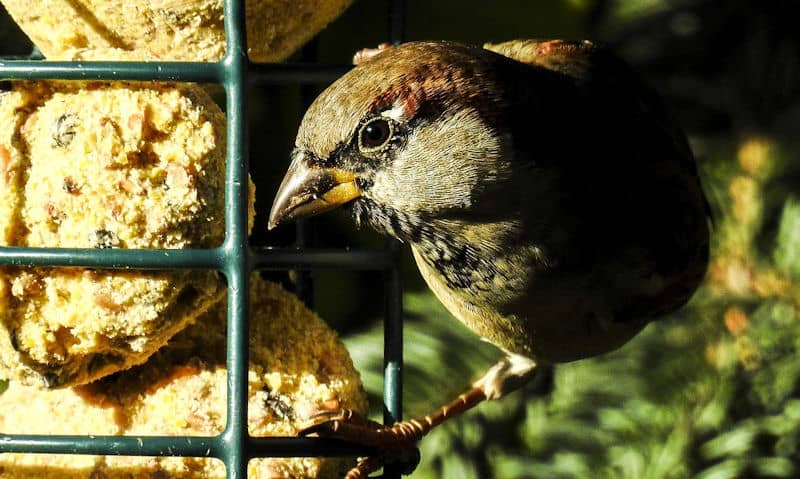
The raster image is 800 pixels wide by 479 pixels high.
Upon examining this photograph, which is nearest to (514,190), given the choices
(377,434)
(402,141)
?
(402,141)

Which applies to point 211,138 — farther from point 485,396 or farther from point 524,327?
point 485,396

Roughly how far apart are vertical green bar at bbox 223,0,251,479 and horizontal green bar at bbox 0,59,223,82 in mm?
59

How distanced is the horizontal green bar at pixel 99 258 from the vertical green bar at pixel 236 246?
0.07 m

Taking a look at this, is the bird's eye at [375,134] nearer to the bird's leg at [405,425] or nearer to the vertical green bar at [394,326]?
the vertical green bar at [394,326]

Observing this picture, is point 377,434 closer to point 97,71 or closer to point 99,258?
point 99,258

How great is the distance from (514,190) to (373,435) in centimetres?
42

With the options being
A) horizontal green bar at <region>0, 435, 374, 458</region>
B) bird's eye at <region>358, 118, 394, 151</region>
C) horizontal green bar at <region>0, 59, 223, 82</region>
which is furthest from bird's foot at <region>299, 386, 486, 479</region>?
horizontal green bar at <region>0, 59, 223, 82</region>

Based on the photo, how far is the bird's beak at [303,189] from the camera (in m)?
1.54

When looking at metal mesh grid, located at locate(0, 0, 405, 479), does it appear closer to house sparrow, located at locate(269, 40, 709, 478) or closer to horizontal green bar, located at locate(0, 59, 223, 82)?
horizontal green bar, located at locate(0, 59, 223, 82)

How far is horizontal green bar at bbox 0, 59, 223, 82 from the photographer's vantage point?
4.36 ft

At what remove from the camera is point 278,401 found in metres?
1.50

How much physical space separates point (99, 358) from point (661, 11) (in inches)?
56.2

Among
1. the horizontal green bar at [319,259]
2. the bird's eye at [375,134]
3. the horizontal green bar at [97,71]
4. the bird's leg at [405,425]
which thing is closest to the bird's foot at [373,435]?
the bird's leg at [405,425]

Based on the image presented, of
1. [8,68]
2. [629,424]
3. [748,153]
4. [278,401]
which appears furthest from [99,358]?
[748,153]
